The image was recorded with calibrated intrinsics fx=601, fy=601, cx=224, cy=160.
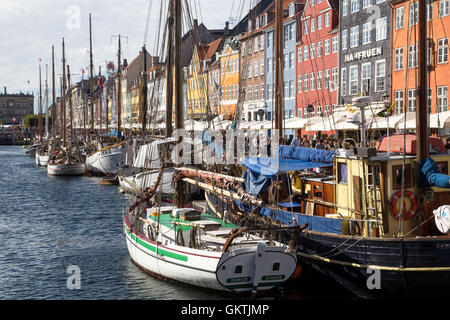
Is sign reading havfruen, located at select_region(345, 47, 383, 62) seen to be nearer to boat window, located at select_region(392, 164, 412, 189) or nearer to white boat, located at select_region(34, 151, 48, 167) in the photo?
boat window, located at select_region(392, 164, 412, 189)

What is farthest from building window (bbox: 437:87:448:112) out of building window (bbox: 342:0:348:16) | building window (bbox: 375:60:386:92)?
building window (bbox: 342:0:348:16)

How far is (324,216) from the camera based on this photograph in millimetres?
21781

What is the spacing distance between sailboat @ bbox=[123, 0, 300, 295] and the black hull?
1.46 metres

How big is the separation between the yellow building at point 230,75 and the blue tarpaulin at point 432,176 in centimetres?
6188

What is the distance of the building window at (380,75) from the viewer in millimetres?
49781

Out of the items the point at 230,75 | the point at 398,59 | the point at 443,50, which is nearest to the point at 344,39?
the point at 398,59

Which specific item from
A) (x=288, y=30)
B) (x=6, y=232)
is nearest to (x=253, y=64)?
(x=288, y=30)

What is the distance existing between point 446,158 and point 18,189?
44.2 meters

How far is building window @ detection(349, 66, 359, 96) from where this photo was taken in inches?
2103

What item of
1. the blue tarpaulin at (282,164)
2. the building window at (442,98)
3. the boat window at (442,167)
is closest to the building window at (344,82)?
the building window at (442,98)

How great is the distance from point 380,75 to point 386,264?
35298 millimetres

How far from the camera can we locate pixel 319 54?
61250mm

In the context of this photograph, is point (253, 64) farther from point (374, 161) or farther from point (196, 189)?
point (374, 161)

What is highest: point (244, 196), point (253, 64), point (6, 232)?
point (253, 64)
